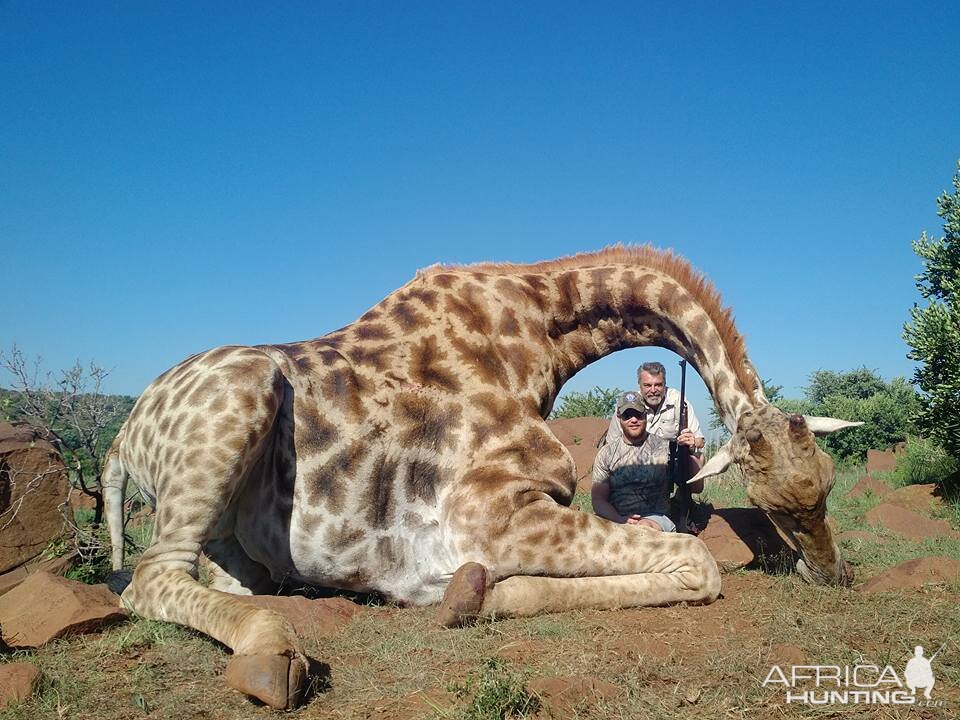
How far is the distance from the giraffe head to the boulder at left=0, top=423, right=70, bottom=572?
4786 mm

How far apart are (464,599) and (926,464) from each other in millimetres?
8664

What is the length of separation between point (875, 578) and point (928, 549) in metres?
1.89

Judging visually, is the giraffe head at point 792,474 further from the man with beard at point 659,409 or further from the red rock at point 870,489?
the red rock at point 870,489

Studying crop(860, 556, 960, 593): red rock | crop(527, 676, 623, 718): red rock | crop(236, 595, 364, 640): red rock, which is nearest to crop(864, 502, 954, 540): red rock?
crop(860, 556, 960, 593): red rock

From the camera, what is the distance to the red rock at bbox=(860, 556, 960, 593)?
483 centimetres

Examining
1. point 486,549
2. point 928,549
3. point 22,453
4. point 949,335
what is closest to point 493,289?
point 486,549

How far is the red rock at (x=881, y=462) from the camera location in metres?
12.9

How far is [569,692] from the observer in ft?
9.95

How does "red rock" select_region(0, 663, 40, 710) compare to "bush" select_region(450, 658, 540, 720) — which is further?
"red rock" select_region(0, 663, 40, 710)

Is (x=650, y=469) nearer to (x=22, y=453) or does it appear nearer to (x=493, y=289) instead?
(x=493, y=289)

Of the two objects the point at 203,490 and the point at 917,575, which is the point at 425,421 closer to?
the point at 203,490

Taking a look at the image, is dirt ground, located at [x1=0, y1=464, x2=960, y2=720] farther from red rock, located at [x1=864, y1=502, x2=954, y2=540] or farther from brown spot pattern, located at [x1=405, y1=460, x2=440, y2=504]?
red rock, located at [x1=864, y1=502, x2=954, y2=540]

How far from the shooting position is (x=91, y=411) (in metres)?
7.68

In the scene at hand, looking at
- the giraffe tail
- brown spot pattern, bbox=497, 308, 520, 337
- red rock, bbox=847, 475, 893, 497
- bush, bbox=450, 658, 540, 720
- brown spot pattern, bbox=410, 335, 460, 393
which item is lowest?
red rock, bbox=847, 475, 893, 497
